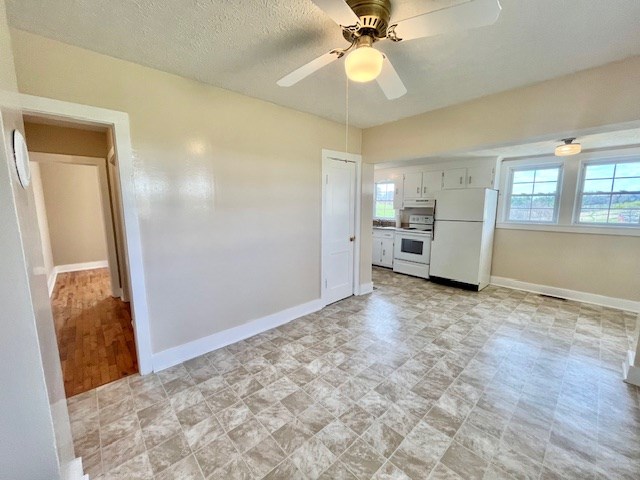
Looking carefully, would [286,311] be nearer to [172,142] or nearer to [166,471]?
[166,471]

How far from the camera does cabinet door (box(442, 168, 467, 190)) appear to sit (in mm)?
4656

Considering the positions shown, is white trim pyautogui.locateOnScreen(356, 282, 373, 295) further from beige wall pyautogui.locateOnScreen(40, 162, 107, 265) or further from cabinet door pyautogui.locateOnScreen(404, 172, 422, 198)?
beige wall pyautogui.locateOnScreen(40, 162, 107, 265)

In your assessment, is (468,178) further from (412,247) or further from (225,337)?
(225,337)

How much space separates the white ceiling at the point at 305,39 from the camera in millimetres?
1429

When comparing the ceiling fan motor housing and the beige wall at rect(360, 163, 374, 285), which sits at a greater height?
the ceiling fan motor housing

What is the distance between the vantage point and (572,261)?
3.98 meters

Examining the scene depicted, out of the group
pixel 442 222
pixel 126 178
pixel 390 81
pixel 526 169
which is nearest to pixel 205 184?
pixel 126 178

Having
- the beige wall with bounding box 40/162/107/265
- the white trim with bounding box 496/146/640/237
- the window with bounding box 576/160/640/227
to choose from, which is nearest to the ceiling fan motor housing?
the white trim with bounding box 496/146/640/237

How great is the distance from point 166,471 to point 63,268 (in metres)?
6.22

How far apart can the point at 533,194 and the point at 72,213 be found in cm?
892

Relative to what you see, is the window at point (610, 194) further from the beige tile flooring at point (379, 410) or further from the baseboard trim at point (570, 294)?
the beige tile flooring at point (379, 410)

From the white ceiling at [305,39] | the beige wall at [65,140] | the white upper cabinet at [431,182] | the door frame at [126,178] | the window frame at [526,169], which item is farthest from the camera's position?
the white upper cabinet at [431,182]

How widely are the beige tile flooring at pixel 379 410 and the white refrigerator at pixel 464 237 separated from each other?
4.86 ft

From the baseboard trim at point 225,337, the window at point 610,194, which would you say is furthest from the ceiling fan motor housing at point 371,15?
the window at point 610,194
